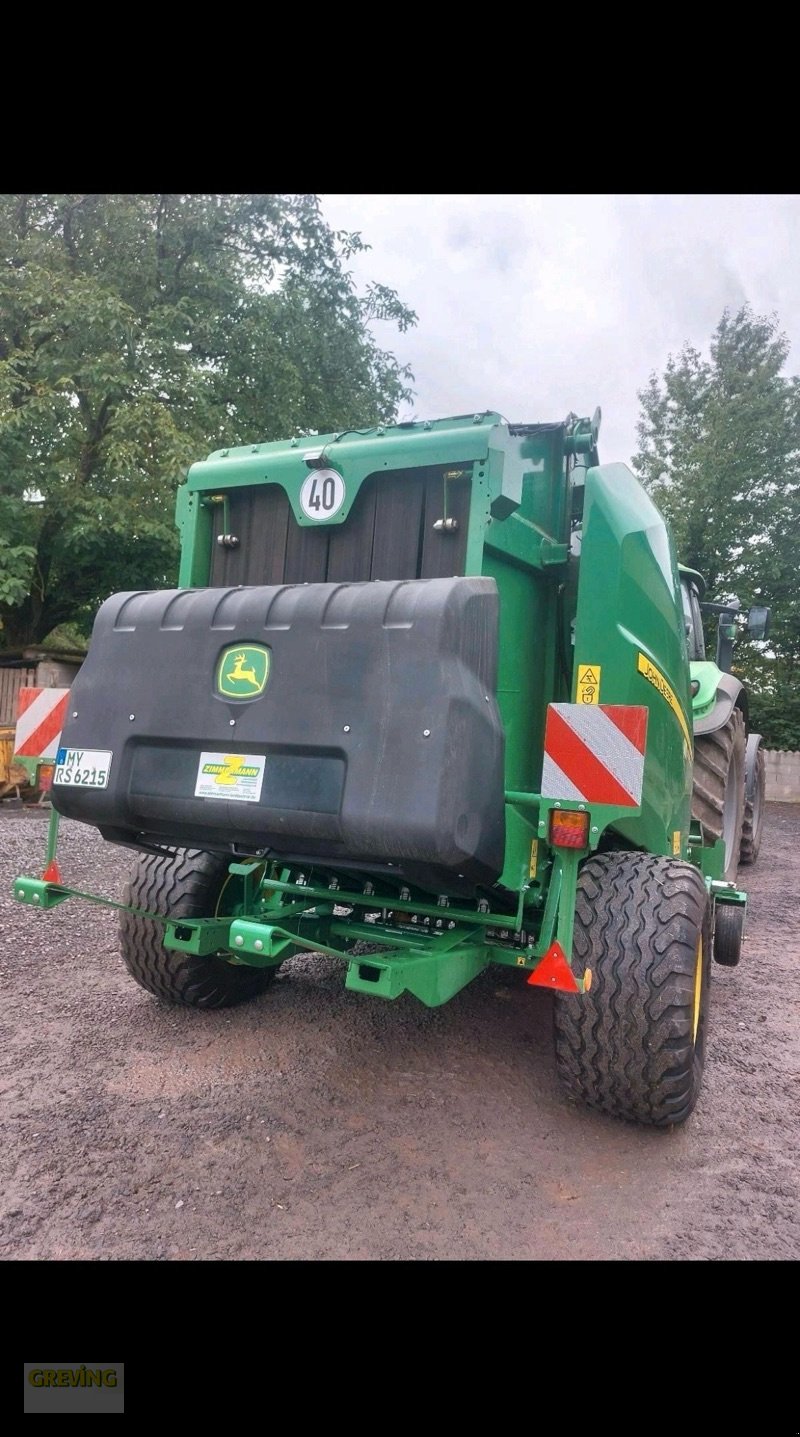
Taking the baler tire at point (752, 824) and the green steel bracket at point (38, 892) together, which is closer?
the green steel bracket at point (38, 892)

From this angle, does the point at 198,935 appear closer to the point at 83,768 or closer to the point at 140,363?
the point at 83,768

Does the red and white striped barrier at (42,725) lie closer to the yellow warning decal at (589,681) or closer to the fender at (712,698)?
the yellow warning decal at (589,681)

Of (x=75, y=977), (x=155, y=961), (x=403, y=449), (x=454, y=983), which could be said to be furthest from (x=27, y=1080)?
(x=403, y=449)

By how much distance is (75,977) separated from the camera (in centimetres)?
461

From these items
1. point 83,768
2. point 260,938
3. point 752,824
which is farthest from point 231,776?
point 752,824

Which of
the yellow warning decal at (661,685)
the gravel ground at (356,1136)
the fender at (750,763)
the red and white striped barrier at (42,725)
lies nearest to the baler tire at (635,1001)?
the gravel ground at (356,1136)

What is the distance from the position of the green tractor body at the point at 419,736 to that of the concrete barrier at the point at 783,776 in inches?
514

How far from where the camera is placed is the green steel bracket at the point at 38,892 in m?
3.23

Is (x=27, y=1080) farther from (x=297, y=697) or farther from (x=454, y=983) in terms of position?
(x=297, y=697)

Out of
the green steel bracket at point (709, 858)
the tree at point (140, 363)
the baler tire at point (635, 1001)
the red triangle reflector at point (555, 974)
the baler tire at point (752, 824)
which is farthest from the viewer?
the tree at point (140, 363)

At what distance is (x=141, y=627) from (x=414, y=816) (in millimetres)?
1238

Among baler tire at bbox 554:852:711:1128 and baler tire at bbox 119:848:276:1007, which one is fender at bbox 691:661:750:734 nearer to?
baler tire at bbox 554:852:711:1128

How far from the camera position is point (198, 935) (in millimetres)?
3277

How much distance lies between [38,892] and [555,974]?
1.83m
